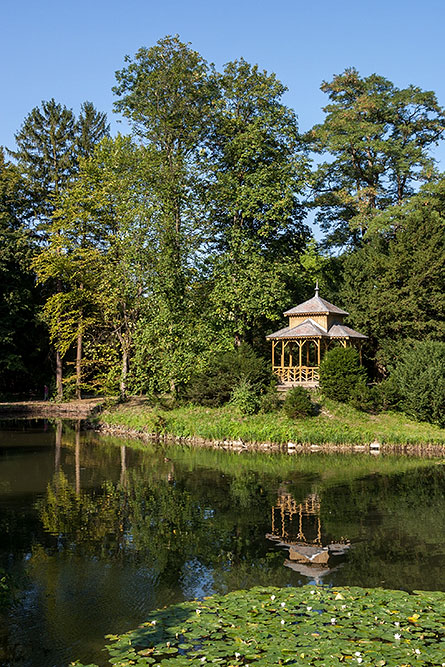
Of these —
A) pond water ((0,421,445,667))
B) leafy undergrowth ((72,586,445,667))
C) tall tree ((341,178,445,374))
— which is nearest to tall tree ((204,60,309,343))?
tall tree ((341,178,445,374))

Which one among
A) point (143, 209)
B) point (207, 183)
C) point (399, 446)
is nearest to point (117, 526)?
point (399, 446)

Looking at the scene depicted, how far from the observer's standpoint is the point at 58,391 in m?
36.8

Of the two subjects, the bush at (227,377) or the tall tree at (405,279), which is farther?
the tall tree at (405,279)

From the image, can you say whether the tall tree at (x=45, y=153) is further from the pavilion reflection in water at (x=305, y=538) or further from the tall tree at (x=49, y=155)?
the pavilion reflection in water at (x=305, y=538)

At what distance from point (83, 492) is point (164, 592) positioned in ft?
22.9

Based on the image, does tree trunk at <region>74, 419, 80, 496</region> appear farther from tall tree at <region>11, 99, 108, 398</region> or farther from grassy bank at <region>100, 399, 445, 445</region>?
tall tree at <region>11, 99, 108, 398</region>

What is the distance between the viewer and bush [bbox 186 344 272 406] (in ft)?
85.7

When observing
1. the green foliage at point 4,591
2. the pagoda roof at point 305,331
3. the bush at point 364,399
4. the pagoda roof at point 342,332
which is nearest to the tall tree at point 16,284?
the pagoda roof at point 305,331

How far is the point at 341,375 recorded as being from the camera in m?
25.5

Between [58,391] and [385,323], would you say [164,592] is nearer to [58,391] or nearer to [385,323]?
[385,323]

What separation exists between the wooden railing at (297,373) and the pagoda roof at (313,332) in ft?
4.94

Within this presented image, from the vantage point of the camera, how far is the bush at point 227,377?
26.1 metres

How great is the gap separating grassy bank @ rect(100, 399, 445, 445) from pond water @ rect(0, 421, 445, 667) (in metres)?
2.07

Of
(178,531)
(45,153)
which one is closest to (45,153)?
(45,153)
